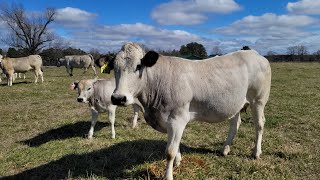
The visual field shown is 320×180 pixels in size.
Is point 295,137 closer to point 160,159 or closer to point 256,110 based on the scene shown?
point 256,110

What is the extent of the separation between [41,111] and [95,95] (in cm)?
451

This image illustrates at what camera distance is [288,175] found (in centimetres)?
626

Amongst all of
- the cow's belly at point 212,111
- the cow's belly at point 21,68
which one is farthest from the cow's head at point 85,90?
the cow's belly at point 21,68

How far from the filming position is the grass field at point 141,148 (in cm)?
648

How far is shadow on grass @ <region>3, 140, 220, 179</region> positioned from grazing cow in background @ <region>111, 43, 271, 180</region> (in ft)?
3.00

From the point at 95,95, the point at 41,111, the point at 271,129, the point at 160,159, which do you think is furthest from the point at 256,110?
the point at 41,111

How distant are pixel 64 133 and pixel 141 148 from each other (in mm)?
3112

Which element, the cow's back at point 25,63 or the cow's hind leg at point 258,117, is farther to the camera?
the cow's back at point 25,63

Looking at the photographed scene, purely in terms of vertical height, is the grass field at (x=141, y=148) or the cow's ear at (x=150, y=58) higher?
the cow's ear at (x=150, y=58)

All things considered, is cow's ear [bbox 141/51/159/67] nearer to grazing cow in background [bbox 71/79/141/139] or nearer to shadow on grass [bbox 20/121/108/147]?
grazing cow in background [bbox 71/79/141/139]

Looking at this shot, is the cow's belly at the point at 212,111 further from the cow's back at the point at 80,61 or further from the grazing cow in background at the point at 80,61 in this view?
the cow's back at the point at 80,61

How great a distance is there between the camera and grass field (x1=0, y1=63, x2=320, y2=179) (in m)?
6.48

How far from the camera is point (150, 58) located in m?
5.49

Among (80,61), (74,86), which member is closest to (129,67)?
(74,86)
